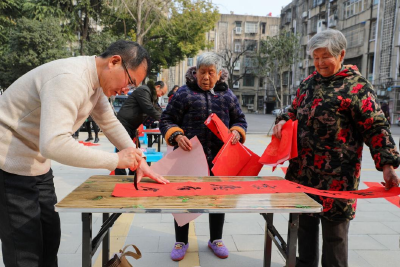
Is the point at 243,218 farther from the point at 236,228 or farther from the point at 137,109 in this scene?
the point at 137,109

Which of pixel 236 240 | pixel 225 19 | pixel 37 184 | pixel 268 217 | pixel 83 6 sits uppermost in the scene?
pixel 225 19

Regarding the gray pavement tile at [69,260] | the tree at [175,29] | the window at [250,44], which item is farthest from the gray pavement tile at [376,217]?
the window at [250,44]

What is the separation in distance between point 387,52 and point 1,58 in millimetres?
23434

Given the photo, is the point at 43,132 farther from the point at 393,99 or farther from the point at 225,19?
the point at 225,19

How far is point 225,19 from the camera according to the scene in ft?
141

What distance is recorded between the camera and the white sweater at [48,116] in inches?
51.1

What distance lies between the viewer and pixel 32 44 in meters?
16.6

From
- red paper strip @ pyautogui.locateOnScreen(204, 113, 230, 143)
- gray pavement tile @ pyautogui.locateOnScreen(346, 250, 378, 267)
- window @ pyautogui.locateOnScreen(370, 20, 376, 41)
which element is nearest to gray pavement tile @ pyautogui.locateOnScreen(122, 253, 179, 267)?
red paper strip @ pyautogui.locateOnScreen(204, 113, 230, 143)

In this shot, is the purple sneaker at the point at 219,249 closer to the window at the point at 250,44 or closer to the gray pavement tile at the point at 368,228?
the gray pavement tile at the point at 368,228

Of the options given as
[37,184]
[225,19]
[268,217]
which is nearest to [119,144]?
[37,184]

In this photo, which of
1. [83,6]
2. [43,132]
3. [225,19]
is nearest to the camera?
[43,132]

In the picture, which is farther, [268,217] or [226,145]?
[226,145]

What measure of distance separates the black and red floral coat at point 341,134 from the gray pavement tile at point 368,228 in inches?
60.0

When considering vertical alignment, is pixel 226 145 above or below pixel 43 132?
below
